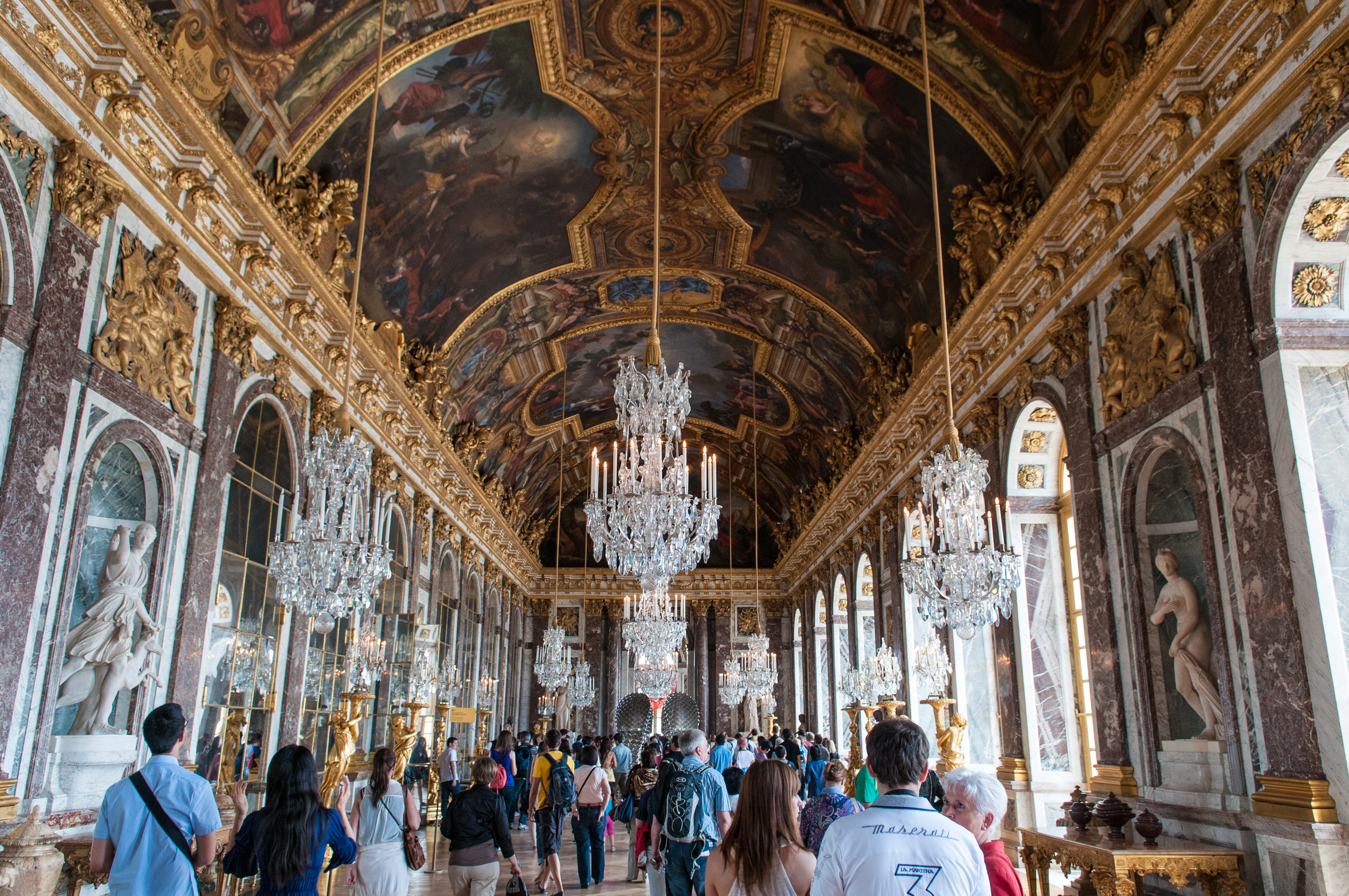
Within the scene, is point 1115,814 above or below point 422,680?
below

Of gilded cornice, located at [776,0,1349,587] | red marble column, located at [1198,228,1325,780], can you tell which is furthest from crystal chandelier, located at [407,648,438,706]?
red marble column, located at [1198,228,1325,780]

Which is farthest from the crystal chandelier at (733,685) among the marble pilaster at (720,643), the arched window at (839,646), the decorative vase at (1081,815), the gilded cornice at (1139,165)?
→ the decorative vase at (1081,815)

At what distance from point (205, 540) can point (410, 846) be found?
443 cm

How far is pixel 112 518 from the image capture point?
709 centimetres

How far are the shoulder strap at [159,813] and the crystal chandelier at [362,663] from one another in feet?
16.6

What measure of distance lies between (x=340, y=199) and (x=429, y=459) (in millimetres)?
6833

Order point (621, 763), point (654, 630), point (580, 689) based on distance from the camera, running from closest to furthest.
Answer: point (621, 763)
point (654, 630)
point (580, 689)

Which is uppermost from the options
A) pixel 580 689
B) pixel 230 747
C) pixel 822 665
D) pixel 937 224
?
pixel 937 224

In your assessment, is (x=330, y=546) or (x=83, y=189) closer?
(x=83, y=189)

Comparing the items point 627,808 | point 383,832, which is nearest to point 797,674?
point 627,808

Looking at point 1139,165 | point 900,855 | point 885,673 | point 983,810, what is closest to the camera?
point 900,855

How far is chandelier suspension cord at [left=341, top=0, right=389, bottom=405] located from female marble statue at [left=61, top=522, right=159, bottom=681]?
1.96 m

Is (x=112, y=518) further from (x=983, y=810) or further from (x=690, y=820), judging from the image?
(x=983, y=810)

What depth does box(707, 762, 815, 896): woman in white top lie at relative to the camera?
344cm
